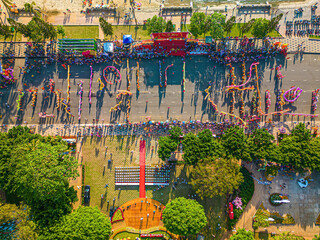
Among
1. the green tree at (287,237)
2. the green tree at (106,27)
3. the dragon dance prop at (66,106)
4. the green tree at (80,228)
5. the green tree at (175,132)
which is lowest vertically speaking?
the green tree at (287,237)

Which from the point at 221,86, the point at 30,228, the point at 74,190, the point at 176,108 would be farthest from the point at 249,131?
the point at 30,228

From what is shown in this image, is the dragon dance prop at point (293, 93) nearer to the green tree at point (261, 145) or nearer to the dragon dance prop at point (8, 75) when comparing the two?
the green tree at point (261, 145)

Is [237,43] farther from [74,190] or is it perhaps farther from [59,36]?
[74,190]

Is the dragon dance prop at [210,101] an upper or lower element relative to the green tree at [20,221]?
upper

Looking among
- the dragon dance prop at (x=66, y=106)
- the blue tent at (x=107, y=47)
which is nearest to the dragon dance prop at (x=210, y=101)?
the blue tent at (x=107, y=47)

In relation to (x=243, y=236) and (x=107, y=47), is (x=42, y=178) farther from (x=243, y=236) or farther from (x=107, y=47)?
(x=243, y=236)

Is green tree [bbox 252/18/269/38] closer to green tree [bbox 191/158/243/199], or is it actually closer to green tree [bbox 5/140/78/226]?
green tree [bbox 191/158/243/199]
